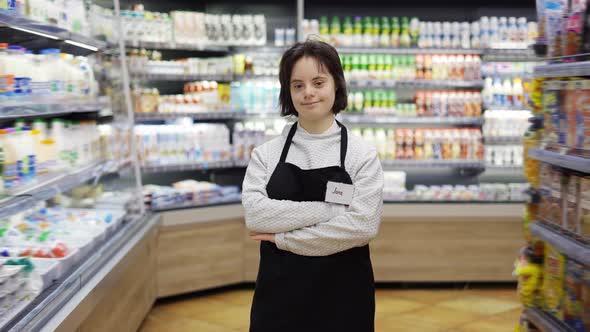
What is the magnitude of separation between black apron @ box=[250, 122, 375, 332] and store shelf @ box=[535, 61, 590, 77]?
2.82 ft

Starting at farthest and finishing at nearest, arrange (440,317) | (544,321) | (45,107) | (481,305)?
(481,305) < (440,317) < (45,107) < (544,321)

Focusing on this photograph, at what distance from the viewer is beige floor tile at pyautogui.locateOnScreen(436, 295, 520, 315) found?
15.5ft

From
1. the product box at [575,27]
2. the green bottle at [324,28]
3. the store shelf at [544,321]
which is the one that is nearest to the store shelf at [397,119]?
the green bottle at [324,28]

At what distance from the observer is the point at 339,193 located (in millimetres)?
2070

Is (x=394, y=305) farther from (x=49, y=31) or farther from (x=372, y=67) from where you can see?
(x=49, y=31)

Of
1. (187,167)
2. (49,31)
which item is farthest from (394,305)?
(49,31)

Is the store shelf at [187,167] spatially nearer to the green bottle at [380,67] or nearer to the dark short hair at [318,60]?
the green bottle at [380,67]

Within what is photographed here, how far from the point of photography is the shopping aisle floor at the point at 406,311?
171 inches

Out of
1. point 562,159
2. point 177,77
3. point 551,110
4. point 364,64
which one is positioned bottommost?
point 562,159

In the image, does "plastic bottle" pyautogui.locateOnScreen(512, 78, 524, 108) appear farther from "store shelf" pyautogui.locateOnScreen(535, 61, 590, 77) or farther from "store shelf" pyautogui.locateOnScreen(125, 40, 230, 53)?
"store shelf" pyautogui.locateOnScreen(535, 61, 590, 77)

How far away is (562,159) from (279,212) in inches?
43.1

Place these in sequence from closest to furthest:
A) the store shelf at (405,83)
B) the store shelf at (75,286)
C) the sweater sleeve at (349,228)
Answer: the sweater sleeve at (349,228), the store shelf at (75,286), the store shelf at (405,83)

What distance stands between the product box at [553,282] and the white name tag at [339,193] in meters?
1.07

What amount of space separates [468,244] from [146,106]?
9.09ft
